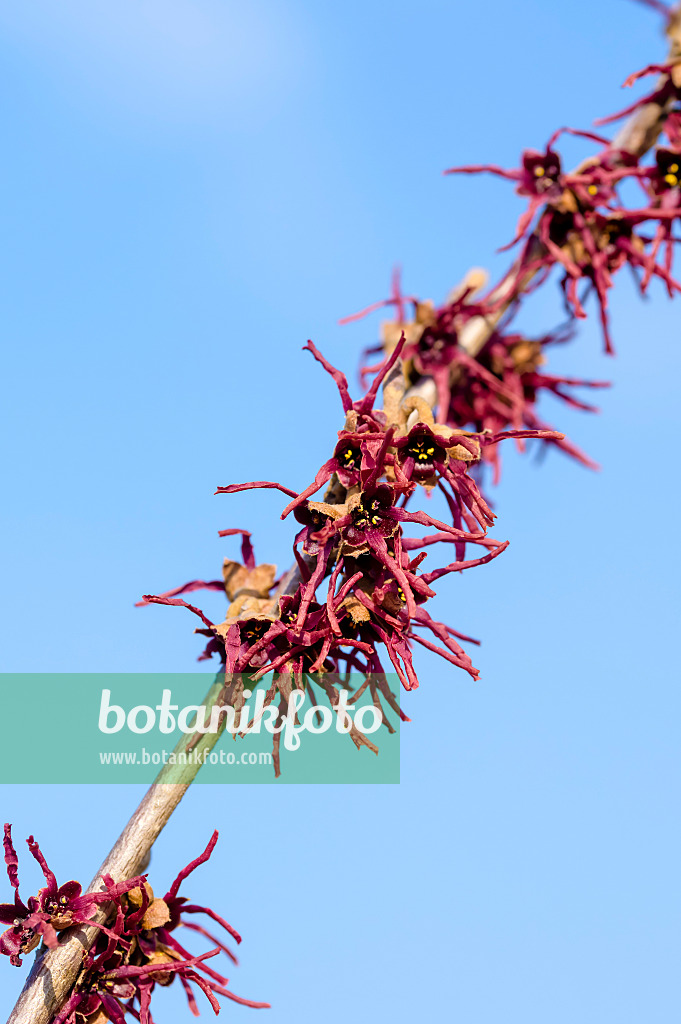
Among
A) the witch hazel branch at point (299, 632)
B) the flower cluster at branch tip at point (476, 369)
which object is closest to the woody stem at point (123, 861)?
the witch hazel branch at point (299, 632)

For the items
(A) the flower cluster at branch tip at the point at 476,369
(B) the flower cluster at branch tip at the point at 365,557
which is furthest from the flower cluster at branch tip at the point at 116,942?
(A) the flower cluster at branch tip at the point at 476,369

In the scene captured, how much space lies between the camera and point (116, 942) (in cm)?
327

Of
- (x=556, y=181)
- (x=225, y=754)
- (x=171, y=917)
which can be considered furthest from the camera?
(x=556, y=181)

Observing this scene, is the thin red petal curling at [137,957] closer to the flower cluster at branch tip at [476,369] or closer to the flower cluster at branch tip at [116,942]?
the flower cluster at branch tip at [116,942]

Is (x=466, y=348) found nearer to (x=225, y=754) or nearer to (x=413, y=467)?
(x=413, y=467)

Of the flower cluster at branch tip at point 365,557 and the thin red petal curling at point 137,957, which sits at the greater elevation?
the flower cluster at branch tip at point 365,557

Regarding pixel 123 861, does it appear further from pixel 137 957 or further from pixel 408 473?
pixel 408 473

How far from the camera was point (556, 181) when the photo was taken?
14.7 ft

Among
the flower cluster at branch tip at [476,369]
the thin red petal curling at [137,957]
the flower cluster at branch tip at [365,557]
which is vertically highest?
the flower cluster at branch tip at [476,369]

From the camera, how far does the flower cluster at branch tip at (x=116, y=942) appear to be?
3.18 m

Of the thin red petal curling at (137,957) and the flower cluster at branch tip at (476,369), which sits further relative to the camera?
the flower cluster at branch tip at (476,369)

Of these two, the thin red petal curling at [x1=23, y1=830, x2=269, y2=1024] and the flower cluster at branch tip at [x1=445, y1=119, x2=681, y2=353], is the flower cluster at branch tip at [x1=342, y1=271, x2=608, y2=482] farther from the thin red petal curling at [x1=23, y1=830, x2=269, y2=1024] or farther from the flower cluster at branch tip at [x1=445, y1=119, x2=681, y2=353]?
the thin red petal curling at [x1=23, y1=830, x2=269, y2=1024]

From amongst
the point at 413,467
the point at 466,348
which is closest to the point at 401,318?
the point at 466,348

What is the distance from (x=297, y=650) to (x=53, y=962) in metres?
1.36
